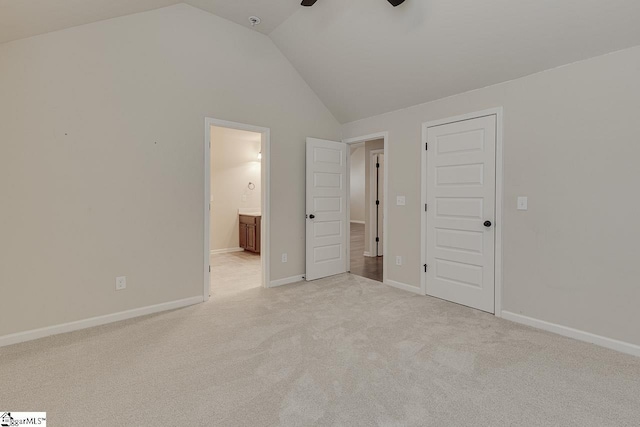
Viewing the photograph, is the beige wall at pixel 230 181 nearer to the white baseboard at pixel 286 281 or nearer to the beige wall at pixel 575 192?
the white baseboard at pixel 286 281

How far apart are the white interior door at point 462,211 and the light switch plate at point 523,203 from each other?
9.3 inches

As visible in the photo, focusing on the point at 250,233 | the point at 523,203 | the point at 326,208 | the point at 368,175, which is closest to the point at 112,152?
the point at 326,208

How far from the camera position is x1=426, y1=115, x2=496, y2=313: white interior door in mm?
3150

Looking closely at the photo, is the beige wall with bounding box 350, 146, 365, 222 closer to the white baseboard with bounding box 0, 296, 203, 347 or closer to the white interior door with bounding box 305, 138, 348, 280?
the white interior door with bounding box 305, 138, 348, 280

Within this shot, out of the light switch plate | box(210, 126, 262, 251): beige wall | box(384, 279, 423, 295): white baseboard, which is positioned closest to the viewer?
the light switch plate

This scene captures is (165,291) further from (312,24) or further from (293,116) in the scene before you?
(312,24)

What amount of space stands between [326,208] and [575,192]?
290cm

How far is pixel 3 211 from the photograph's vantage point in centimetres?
246

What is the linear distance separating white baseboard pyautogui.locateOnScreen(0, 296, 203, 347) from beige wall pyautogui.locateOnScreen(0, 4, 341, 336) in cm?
6

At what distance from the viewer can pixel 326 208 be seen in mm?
4512

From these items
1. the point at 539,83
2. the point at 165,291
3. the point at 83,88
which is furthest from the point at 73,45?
the point at 539,83

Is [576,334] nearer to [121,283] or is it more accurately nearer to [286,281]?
[286,281]

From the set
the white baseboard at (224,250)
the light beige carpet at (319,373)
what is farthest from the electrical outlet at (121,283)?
the white baseboard at (224,250)

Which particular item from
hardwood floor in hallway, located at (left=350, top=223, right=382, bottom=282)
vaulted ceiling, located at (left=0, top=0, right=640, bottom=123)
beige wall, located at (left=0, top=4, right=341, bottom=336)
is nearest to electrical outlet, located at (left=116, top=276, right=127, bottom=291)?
beige wall, located at (left=0, top=4, right=341, bottom=336)
